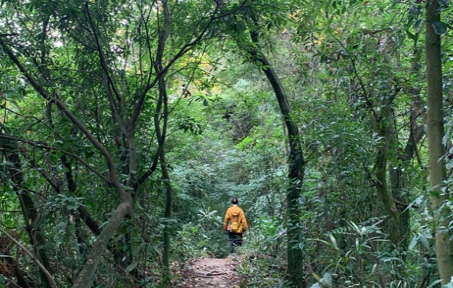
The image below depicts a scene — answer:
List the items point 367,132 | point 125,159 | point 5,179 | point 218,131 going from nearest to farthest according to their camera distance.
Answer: point 5,179 < point 367,132 < point 125,159 < point 218,131

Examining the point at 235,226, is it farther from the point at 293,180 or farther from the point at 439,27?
the point at 439,27

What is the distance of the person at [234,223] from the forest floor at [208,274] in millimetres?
1295

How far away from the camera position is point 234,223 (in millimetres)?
11336

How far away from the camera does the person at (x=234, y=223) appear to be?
1131 centimetres

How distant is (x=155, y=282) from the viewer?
6.62 metres

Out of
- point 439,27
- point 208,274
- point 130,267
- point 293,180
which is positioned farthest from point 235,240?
point 439,27

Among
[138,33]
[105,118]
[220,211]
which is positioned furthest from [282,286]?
[220,211]

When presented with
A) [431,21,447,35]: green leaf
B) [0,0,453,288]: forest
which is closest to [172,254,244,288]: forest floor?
[0,0,453,288]: forest

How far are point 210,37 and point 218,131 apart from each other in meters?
10.2

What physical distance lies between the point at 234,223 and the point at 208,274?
2762mm

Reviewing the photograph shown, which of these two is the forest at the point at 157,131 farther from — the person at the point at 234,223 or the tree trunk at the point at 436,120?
the person at the point at 234,223

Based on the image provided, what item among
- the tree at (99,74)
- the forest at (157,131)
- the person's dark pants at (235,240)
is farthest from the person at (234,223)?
the tree at (99,74)

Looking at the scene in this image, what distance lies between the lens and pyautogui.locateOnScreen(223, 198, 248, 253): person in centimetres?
1131

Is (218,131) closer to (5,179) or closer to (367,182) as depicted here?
(367,182)
